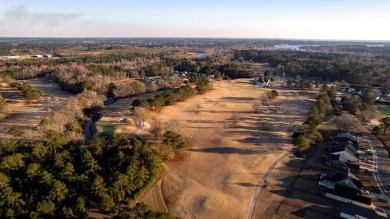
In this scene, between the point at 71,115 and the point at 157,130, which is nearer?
the point at 157,130

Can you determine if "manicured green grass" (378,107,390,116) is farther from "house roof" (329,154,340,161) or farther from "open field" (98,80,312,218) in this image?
"house roof" (329,154,340,161)

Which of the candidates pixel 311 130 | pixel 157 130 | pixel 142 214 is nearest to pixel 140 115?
pixel 157 130

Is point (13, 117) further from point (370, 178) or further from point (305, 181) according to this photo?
point (370, 178)

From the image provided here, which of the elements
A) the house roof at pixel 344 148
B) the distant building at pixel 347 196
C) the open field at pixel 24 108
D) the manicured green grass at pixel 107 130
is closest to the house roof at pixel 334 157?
the house roof at pixel 344 148

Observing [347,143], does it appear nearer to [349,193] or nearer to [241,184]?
[349,193]

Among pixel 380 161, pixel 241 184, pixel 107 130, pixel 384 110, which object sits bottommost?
pixel 241 184

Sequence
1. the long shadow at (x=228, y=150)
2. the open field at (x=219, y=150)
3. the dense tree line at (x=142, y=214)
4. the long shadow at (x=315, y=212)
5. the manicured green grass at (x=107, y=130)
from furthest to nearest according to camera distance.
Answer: the manicured green grass at (x=107, y=130) → the long shadow at (x=228, y=150) → the open field at (x=219, y=150) → the long shadow at (x=315, y=212) → the dense tree line at (x=142, y=214)

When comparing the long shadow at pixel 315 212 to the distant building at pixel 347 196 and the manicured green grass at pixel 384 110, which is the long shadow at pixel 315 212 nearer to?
the distant building at pixel 347 196
